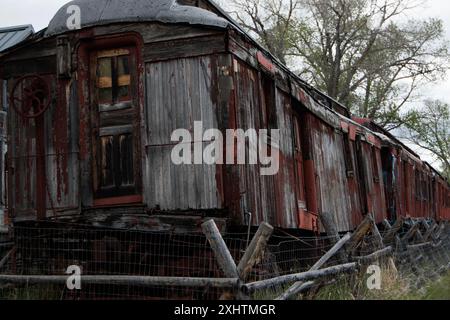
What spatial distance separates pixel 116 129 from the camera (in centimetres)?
898

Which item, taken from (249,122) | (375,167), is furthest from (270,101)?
(375,167)

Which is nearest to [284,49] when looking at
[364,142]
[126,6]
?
[364,142]

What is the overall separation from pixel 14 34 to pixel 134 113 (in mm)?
10413

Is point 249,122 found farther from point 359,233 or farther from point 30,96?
point 30,96

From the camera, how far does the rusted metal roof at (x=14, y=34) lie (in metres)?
17.1

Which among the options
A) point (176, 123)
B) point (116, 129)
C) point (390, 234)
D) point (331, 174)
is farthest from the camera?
point (331, 174)

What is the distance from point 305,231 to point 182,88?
4.62 metres

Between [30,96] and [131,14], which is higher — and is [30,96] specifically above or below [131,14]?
below

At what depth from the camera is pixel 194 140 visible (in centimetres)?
846

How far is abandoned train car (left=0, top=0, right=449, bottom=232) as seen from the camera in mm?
8461

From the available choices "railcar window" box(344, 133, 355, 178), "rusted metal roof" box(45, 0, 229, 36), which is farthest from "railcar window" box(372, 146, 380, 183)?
"rusted metal roof" box(45, 0, 229, 36)

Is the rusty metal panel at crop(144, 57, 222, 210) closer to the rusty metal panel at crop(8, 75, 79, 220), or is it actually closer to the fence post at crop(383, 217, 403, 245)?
the rusty metal panel at crop(8, 75, 79, 220)

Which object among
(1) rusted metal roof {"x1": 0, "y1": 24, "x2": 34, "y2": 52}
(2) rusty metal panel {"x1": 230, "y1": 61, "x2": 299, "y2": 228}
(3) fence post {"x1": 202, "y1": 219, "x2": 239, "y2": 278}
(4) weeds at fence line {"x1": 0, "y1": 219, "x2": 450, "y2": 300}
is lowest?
(4) weeds at fence line {"x1": 0, "y1": 219, "x2": 450, "y2": 300}

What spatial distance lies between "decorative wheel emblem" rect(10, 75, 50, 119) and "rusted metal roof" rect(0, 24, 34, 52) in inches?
312
